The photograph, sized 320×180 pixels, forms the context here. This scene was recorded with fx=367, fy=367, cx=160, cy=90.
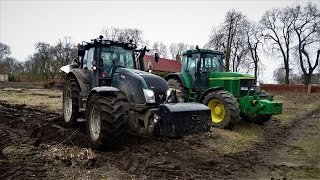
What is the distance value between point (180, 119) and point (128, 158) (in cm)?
131

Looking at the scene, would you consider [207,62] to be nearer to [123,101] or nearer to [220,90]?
[220,90]

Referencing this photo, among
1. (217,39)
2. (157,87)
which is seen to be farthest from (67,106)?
(217,39)

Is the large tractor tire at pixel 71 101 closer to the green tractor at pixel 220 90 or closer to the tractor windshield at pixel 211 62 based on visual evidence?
the green tractor at pixel 220 90

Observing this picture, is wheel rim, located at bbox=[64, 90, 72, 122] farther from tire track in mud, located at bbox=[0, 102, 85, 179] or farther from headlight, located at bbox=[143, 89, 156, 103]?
headlight, located at bbox=[143, 89, 156, 103]

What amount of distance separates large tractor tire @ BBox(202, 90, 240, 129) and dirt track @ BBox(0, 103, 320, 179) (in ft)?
3.51

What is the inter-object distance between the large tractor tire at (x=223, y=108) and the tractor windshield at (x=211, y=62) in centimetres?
145

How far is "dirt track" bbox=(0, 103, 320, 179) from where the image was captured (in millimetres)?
6328

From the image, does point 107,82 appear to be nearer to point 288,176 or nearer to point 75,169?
point 75,169

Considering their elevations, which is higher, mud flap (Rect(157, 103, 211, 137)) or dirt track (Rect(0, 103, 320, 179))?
mud flap (Rect(157, 103, 211, 137))

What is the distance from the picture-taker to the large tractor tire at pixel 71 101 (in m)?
10.2

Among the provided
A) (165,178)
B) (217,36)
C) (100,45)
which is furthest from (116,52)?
(217,36)

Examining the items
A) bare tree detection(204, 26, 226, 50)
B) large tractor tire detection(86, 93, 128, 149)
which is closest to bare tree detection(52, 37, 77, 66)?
bare tree detection(204, 26, 226, 50)

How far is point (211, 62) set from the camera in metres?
13.4

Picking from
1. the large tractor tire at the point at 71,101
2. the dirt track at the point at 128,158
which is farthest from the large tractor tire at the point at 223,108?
the large tractor tire at the point at 71,101
